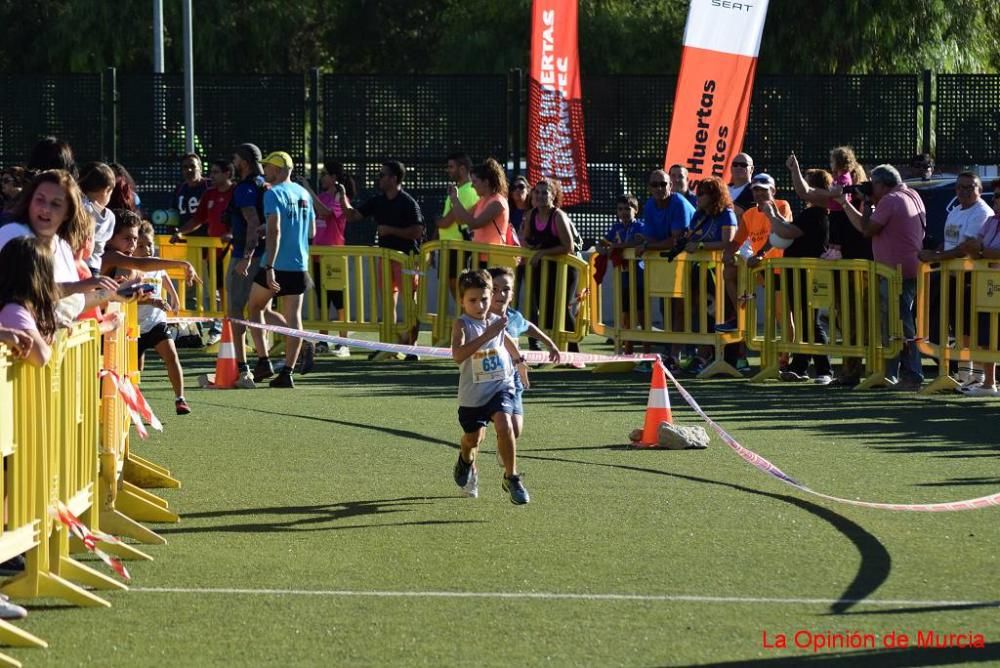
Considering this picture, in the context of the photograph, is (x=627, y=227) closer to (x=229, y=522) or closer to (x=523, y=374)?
(x=523, y=374)

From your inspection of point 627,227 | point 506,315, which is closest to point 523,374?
point 506,315

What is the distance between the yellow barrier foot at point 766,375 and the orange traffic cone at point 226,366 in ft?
14.9

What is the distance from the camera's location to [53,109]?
24703 millimetres

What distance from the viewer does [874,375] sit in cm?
1566

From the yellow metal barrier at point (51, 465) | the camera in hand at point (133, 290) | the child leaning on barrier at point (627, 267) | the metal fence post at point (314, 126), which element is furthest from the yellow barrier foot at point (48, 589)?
the metal fence post at point (314, 126)

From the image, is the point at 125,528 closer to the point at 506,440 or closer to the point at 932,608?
the point at 506,440

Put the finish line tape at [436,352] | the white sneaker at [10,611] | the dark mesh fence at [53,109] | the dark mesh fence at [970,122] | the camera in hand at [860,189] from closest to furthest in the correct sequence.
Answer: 1. the white sneaker at [10,611]
2. the finish line tape at [436,352]
3. the camera in hand at [860,189]
4. the dark mesh fence at [970,122]
5. the dark mesh fence at [53,109]

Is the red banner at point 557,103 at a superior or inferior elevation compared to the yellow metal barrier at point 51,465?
superior

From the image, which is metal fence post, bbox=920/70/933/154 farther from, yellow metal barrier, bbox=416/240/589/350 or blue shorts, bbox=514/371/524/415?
blue shorts, bbox=514/371/524/415

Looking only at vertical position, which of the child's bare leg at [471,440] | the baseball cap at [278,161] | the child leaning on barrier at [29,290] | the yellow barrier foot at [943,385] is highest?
the baseball cap at [278,161]

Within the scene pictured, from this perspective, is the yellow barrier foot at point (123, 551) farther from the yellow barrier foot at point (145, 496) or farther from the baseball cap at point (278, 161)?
the baseball cap at point (278, 161)

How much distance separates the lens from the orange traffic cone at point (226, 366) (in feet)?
51.1

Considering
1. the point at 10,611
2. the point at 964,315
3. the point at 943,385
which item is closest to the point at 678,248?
the point at 964,315

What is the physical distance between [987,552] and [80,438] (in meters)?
4.06
